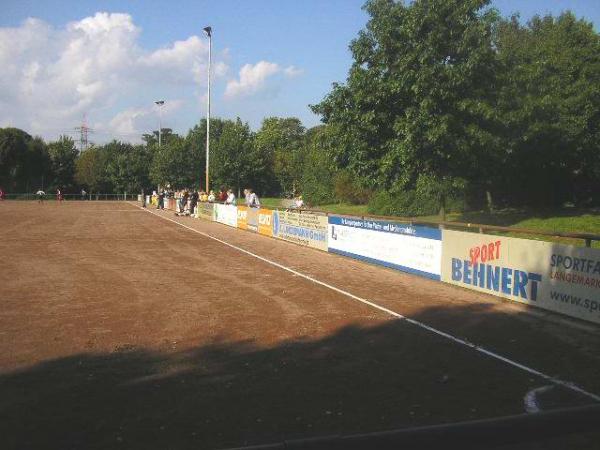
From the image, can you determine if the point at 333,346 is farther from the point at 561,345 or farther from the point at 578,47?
the point at 578,47

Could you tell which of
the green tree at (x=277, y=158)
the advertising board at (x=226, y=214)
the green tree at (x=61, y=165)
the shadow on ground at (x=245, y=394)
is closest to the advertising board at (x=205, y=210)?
the advertising board at (x=226, y=214)

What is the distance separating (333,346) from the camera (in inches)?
302

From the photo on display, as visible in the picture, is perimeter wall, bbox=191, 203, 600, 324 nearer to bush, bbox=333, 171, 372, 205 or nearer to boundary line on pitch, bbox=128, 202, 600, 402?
boundary line on pitch, bbox=128, 202, 600, 402

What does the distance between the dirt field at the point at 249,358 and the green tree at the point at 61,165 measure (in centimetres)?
8767

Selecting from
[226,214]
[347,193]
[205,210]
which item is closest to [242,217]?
[226,214]

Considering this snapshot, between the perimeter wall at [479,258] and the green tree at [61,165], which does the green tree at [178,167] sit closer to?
the green tree at [61,165]

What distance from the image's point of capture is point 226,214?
33594mm

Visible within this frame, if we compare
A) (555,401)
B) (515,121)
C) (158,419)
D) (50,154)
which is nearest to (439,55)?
(515,121)

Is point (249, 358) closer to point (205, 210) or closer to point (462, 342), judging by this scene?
point (462, 342)

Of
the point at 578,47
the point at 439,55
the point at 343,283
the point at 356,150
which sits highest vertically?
the point at 578,47

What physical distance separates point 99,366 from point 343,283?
286 inches

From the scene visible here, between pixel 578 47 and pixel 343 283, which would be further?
pixel 578 47

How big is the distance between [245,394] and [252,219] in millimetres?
22772

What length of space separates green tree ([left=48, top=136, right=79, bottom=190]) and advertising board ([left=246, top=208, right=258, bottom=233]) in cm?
7456
